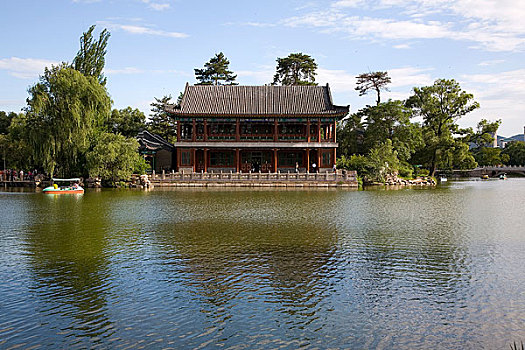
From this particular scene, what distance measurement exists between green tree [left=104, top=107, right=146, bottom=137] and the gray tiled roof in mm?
9047

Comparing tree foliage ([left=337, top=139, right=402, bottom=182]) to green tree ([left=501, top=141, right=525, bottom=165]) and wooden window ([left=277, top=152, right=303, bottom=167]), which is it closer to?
wooden window ([left=277, top=152, right=303, bottom=167])

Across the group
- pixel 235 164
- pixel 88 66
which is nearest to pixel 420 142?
pixel 235 164

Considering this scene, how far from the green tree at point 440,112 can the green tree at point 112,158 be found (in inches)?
1393

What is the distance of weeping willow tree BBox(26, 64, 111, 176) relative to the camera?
3750cm

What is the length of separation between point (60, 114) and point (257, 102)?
2055cm

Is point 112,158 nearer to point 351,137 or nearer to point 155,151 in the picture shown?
point 155,151

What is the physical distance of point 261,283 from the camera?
10.7 m

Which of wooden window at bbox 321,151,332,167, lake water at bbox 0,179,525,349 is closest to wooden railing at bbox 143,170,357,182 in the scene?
wooden window at bbox 321,151,332,167

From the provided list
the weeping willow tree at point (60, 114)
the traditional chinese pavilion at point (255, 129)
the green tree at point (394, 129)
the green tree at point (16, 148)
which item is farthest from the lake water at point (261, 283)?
the green tree at point (394, 129)

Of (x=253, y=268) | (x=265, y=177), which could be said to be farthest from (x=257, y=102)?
(x=253, y=268)

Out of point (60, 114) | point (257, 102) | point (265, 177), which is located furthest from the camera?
point (257, 102)

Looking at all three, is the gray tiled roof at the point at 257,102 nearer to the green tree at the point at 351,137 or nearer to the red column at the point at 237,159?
the red column at the point at 237,159

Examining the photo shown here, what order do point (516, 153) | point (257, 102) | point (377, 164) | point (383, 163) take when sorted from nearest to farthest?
point (377, 164) < point (383, 163) < point (257, 102) < point (516, 153)

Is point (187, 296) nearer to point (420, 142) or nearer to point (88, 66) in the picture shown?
point (88, 66)
